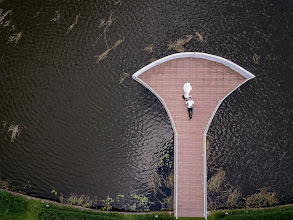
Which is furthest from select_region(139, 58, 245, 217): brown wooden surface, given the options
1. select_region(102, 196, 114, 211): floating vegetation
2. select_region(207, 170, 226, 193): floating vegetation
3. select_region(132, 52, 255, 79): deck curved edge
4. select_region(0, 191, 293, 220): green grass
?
select_region(102, 196, 114, 211): floating vegetation

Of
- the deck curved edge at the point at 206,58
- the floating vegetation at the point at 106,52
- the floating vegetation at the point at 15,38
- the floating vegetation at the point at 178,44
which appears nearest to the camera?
the deck curved edge at the point at 206,58

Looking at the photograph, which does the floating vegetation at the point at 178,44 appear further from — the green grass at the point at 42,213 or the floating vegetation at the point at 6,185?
the floating vegetation at the point at 6,185

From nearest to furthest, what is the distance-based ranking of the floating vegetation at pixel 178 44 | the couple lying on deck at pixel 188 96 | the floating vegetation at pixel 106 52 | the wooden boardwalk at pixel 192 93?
the couple lying on deck at pixel 188 96 → the wooden boardwalk at pixel 192 93 → the floating vegetation at pixel 178 44 → the floating vegetation at pixel 106 52

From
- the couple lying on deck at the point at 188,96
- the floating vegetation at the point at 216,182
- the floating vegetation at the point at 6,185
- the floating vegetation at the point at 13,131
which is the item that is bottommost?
the floating vegetation at the point at 6,185

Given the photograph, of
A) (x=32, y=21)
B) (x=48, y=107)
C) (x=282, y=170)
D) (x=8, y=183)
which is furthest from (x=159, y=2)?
(x=8, y=183)

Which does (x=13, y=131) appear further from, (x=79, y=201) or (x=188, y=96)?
(x=188, y=96)

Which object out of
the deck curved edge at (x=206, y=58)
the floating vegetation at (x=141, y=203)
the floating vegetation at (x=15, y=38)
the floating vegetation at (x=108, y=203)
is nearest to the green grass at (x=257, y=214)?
the floating vegetation at (x=141, y=203)

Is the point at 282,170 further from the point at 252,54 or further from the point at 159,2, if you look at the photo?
the point at 159,2
